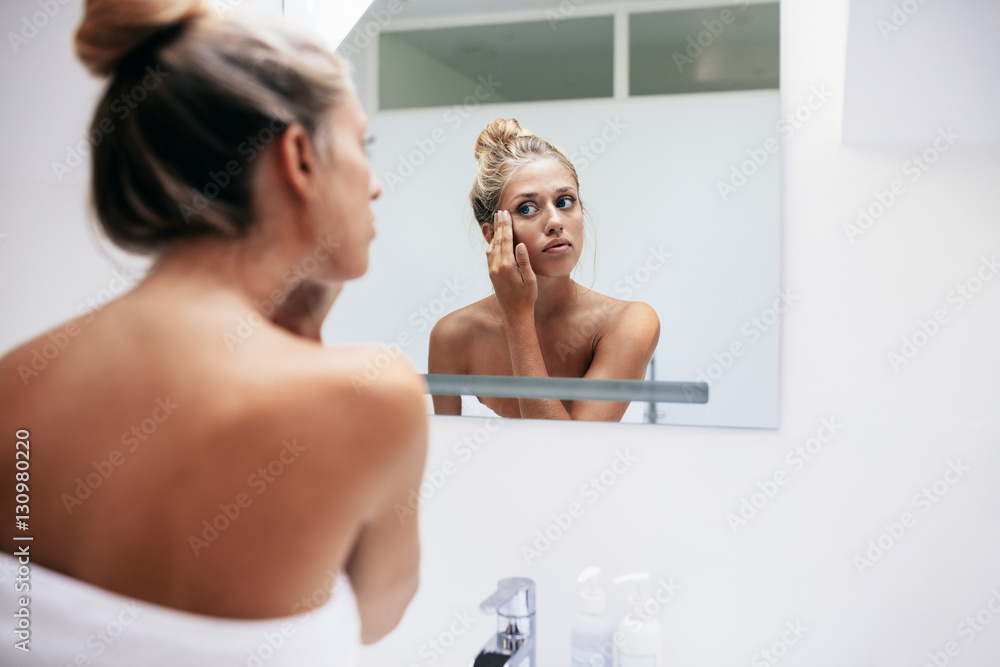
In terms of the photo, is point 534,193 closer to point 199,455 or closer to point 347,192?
point 347,192

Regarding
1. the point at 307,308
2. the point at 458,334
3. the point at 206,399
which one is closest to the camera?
the point at 206,399

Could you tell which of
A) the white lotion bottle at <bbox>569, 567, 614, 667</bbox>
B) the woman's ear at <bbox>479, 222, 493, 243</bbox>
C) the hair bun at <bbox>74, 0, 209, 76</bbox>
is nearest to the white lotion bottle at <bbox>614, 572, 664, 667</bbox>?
the white lotion bottle at <bbox>569, 567, 614, 667</bbox>

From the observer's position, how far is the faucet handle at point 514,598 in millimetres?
878

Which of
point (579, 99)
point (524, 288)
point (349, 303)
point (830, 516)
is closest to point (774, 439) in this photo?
point (830, 516)

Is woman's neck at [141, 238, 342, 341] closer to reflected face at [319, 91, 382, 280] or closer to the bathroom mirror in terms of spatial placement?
reflected face at [319, 91, 382, 280]

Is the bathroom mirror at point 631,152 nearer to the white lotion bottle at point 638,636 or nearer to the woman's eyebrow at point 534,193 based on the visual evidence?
the woman's eyebrow at point 534,193

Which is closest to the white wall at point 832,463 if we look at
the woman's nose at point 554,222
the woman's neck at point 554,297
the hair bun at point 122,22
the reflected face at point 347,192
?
the woman's neck at point 554,297

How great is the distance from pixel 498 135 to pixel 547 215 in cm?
12

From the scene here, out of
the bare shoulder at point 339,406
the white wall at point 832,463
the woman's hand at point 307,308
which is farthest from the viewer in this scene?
the white wall at point 832,463

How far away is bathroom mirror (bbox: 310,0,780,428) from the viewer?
89cm

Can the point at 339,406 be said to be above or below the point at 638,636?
above

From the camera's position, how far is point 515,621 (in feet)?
2.94

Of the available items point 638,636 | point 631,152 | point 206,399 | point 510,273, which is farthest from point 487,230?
point 206,399

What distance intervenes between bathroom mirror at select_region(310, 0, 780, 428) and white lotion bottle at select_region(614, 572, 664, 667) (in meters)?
0.20
